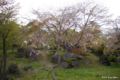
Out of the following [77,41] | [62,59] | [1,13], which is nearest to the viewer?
[1,13]

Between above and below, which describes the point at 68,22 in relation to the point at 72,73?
above

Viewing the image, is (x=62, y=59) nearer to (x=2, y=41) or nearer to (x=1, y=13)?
(x=2, y=41)

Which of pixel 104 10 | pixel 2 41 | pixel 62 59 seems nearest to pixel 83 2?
pixel 104 10

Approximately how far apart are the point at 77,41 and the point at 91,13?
15.1 feet

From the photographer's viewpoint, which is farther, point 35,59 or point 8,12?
point 35,59

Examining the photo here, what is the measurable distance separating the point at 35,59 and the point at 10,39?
25.0ft

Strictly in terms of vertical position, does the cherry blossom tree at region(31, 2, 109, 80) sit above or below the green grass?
above

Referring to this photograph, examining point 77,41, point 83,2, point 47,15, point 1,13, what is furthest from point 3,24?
point 83,2

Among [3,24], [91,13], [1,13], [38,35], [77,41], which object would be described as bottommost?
[77,41]

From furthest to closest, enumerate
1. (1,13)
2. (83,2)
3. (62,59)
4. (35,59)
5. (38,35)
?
(35,59), (62,59), (83,2), (38,35), (1,13)

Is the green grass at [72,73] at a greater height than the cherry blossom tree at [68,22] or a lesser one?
lesser

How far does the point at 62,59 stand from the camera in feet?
43.3

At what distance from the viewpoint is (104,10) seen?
11680 mm

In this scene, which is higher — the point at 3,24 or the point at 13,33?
the point at 3,24
